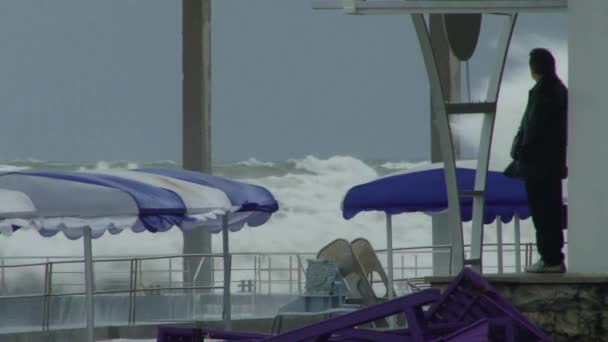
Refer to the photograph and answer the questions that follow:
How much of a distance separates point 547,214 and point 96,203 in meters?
3.60

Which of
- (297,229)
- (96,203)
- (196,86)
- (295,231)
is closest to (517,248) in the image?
(96,203)

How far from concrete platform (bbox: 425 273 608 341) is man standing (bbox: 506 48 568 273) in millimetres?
379

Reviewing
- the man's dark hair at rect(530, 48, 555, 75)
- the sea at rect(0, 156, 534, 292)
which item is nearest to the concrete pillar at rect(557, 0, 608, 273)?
the man's dark hair at rect(530, 48, 555, 75)

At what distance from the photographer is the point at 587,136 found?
26.0ft

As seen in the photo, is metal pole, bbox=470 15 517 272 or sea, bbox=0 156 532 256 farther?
sea, bbox=0 156 532 256

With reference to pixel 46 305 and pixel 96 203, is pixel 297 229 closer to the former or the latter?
pixel 46 305

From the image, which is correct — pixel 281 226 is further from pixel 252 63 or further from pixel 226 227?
pixel 226 227

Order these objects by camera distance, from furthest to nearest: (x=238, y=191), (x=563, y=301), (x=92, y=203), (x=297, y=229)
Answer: (x=297, y=229) < (x=238, y=191) < (x=92, y=203) < (x=563, y=301)

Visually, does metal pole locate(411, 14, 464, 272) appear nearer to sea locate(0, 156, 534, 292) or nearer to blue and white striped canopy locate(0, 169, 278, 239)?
blue and white striped canopy locate(0, 169, 278, 239)

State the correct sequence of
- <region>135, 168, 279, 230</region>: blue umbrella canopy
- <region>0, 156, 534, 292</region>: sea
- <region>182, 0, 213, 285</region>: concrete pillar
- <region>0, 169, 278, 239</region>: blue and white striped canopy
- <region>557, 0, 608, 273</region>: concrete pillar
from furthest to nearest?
1. <region>0, 156, 534, 292</region>: sea
2. <region>182, 0, 213, 285</region>: concrete pillar
3. <region>135, 168, 279, 230</region>: blue umbrella canopy
4. <region>0, 169, 278, 239</region>: blue and white striped canopy
5. <region>557, 0, 608, 273</region>: concrete pillar

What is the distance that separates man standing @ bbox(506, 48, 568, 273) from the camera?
8.18 metres

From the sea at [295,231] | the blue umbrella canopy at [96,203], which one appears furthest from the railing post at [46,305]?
the sea at [295,231]

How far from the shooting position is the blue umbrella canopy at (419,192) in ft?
45.6

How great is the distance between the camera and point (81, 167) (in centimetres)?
5712
